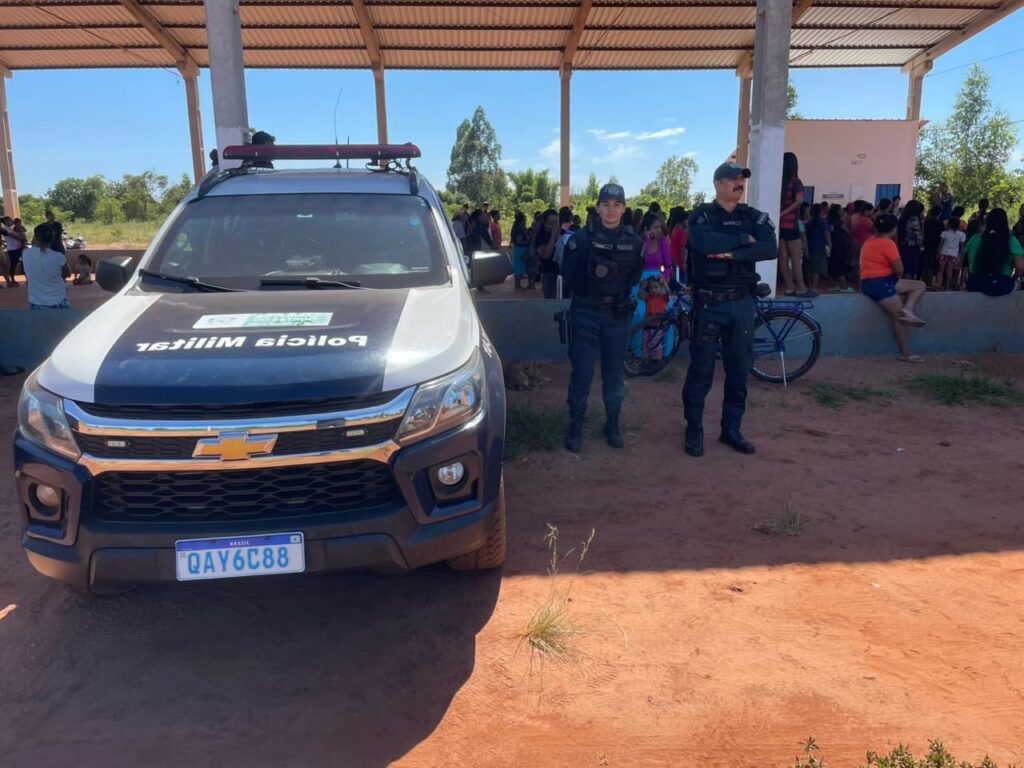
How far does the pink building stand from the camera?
1780cm

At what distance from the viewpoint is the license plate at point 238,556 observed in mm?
2574

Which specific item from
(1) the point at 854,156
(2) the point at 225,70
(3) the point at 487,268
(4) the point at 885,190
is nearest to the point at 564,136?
(1) the point at 854,156

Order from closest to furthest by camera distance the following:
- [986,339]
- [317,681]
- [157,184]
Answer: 1. [317,681]
2. [986,339]
3. [157,184]

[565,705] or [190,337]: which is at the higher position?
[190,337]

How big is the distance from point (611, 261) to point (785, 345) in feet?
9.69

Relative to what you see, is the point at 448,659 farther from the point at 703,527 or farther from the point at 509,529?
the point at 703,527

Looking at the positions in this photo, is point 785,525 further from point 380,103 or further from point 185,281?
point 380,103

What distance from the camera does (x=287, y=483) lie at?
8.70 feet

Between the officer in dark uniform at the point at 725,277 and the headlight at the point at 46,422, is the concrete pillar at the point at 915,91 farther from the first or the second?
the headlight at the point at 46,422

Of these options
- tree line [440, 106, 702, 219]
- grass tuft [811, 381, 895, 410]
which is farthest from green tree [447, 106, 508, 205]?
grass tuft [811, 381, 895, 410]

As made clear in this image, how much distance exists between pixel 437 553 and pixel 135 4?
16.7 m

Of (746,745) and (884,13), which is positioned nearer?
(746,745)

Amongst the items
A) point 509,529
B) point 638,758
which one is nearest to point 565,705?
point 638,758

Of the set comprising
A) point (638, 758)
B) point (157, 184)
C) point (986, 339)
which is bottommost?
point (638, 758)
